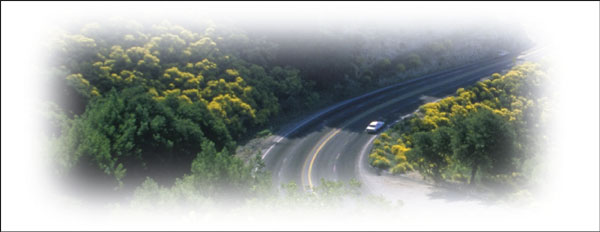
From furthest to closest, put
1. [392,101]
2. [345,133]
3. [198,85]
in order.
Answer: [392,101] → [198,85] → [345,133]

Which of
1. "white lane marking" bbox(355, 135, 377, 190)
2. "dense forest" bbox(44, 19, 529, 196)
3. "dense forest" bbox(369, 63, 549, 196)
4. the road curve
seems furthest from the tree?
the road curve

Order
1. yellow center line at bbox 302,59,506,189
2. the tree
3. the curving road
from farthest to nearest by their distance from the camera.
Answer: yellow center line at bbox 302,59,506,189, the curving road, the tree

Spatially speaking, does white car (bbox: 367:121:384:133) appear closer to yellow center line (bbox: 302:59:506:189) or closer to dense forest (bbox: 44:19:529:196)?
yellow center line (bbox: 302:59:506:189)

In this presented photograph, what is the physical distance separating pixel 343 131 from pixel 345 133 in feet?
1.86

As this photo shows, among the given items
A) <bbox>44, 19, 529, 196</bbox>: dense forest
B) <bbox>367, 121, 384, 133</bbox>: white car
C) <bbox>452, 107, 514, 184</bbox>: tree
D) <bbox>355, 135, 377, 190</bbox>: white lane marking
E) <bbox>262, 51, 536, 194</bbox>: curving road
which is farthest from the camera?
<bbox>367, 121, 384, 133</bbox>: white car

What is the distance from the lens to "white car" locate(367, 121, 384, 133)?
151 feet

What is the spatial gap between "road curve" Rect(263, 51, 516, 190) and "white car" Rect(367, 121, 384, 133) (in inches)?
25.3

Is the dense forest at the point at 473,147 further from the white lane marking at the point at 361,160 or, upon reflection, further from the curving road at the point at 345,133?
the curving road at the point at 345,133

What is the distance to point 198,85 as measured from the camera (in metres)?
47.7

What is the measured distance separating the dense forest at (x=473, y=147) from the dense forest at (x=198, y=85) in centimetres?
76

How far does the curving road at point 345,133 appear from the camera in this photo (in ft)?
123

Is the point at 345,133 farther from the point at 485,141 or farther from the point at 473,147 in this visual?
the point at 485,141

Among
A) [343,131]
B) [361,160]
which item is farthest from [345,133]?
[361,160]

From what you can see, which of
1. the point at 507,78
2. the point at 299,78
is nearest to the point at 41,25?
the point at 299,78
